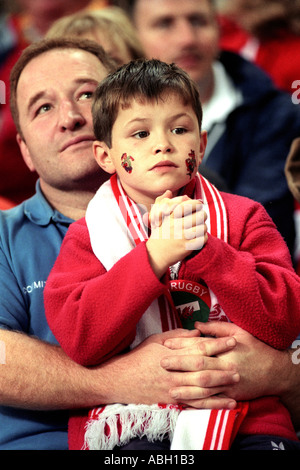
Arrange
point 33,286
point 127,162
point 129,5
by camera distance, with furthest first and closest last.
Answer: point 129,5, point 33,286, point 127,162

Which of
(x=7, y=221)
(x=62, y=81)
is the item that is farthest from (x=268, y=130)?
(x=7, y=221)

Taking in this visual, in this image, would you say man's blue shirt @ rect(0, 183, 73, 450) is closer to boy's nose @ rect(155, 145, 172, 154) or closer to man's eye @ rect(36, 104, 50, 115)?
man's eye @ rect(36, 104, 50, 115)

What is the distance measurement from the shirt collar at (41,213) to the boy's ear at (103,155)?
0.81 feet

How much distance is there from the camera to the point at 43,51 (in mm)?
1569

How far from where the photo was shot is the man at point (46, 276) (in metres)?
1.18

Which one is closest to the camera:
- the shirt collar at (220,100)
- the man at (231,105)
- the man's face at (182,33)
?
the man at (231,105)

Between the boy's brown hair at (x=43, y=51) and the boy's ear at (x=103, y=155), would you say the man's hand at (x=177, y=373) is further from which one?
the boy's brown hair at (x=43, y=51)

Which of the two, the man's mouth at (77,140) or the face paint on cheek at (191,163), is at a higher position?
the man's mouth at (77,140)

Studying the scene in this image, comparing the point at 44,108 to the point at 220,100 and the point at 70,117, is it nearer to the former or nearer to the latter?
the point at 70,117

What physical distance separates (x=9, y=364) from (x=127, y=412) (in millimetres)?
260

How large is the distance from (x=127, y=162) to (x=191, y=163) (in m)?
0.11

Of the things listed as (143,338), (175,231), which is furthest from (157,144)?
(143,338)

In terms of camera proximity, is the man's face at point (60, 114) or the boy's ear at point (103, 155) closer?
the boy's ear at point (103, 155)

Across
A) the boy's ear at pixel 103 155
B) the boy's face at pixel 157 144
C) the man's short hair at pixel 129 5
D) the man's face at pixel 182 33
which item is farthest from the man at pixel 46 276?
the man's short hair at pixel 129 5
